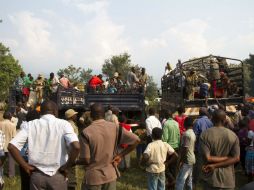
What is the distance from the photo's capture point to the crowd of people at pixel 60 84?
15266mm

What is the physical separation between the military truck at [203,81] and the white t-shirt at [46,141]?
8.99 meters

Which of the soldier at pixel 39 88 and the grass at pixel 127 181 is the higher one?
the soldier at pixel 39 88

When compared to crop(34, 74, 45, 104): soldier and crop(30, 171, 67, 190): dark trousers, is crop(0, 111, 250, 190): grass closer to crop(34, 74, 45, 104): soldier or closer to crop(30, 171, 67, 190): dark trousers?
crop(30, 171, 67, 190): dark trousers

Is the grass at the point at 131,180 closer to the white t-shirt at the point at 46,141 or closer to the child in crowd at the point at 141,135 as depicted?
the child in crowd at the point at 141,135

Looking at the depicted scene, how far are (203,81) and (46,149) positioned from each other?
10.9m

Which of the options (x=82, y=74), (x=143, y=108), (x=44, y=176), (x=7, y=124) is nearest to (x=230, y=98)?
(x=143, y=108)

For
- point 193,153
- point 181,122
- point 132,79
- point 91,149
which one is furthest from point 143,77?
point 91,149

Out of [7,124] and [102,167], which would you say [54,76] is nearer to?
[7,124]

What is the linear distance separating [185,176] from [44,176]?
11.3ft

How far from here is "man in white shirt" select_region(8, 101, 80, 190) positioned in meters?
4.19

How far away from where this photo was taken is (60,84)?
15492 millimetres

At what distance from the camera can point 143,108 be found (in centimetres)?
1430

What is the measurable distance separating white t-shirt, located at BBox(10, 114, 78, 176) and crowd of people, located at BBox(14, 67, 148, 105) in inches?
426

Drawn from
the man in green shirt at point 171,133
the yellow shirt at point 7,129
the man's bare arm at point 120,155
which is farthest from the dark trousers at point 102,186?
the yellow shirt at point 7,129
